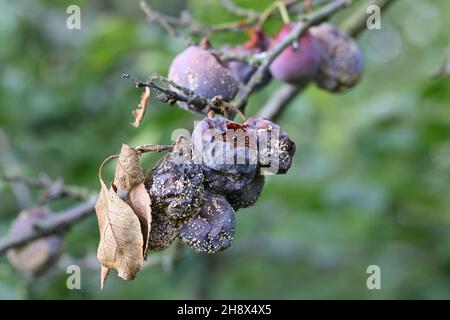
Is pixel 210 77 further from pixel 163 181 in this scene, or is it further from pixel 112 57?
pixel 112 57

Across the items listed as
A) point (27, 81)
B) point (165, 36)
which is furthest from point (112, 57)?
point (27, 81)

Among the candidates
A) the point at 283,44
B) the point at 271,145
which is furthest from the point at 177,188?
the point at 283,44

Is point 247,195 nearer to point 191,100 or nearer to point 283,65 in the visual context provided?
point 191,100

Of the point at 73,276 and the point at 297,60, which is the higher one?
the point at 297,60

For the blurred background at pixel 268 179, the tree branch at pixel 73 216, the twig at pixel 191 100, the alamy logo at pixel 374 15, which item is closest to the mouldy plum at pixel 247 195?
the twig at pixel 191 100

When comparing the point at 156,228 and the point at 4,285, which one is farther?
the point at 4,285
